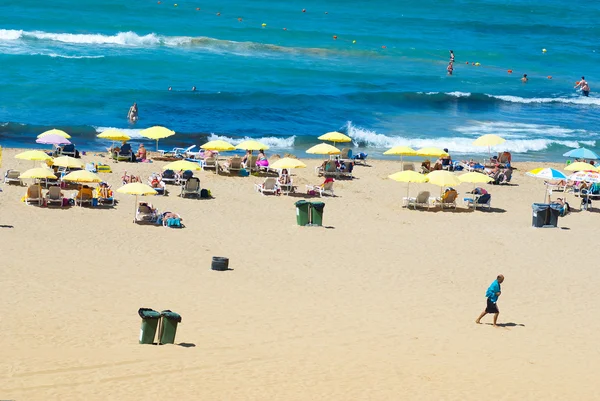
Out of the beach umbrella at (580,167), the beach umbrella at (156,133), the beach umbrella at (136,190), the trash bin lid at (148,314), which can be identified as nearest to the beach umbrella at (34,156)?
Answer: the beach umbrella at (136,190)

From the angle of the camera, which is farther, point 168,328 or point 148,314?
point 168,328

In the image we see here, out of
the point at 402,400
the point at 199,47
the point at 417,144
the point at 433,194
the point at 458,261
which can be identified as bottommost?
the point at 402,400

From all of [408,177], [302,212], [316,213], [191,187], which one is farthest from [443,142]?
[302,212]

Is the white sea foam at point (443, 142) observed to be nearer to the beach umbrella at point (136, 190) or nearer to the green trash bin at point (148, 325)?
the beach umbrella at point (136, 190)

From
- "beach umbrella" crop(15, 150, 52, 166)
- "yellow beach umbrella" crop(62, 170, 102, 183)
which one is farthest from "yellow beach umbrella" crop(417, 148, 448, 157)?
"beach umbrella" crop(15, 150, 52, 166)

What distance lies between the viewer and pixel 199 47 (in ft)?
194

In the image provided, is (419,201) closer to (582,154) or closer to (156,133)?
(582,154)

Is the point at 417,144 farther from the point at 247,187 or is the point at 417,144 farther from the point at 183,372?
the point at 183,372

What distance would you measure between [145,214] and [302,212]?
3513 mm

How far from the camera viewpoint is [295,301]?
56.6ft

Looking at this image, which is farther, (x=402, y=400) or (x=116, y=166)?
(x=116, y=166)

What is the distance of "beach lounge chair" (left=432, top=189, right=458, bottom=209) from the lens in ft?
85.4

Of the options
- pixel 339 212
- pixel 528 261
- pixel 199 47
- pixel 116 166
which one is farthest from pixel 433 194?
pixel 199 47

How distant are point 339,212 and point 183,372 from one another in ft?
41.0
